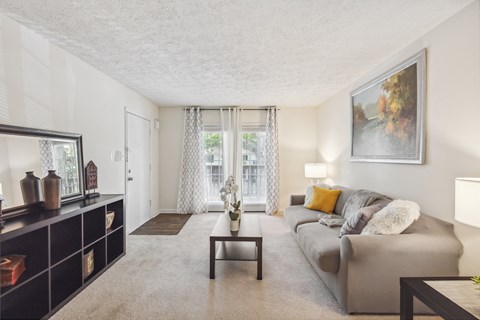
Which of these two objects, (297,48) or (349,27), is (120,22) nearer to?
(297,48)

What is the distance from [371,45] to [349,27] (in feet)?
1.69

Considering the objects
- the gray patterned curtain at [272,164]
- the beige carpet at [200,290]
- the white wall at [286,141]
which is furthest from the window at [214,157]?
the beige carpet at [200,290]

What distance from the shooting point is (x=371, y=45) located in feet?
7.90

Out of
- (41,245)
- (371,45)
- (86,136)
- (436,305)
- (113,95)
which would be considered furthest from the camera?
(113,95)

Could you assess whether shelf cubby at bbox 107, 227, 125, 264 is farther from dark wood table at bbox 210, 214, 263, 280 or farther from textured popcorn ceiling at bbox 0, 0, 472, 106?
textured popcorn ceiling at bbox 0, 0, 472, 106

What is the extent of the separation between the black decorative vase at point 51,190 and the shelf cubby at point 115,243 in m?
0.94

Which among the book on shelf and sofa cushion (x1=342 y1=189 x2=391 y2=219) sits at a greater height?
sofa cushion (x1=342 y1=189 x2=391 y2=219)

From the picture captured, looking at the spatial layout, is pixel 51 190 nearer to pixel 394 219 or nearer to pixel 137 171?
pixel 137 171

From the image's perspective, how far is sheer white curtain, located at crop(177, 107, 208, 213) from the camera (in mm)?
5145

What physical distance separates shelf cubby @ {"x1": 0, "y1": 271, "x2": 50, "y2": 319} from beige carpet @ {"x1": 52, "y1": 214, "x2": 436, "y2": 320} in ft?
0.57

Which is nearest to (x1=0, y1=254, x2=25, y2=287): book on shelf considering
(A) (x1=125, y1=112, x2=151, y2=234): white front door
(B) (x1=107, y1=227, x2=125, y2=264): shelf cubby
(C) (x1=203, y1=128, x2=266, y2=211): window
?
(B) (x1=107, y1=227, x2=125, y2=264): shelf cubby

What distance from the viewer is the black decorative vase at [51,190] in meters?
2.01

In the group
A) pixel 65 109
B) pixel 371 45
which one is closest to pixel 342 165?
pixel 371 45

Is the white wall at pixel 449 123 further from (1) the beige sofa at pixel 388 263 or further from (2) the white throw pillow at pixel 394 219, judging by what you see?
(2) the white throw pillow at pixel 394 219
